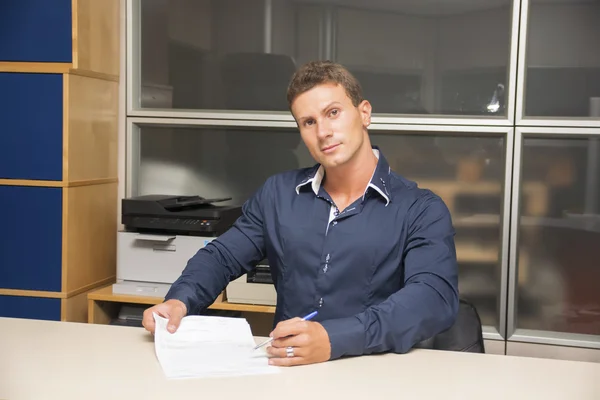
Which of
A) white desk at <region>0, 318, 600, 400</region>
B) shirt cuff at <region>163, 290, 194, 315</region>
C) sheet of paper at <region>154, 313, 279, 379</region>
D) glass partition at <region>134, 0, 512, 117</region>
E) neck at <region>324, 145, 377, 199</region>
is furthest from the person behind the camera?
glass partition at <region>134, 0, 512, 117</region>

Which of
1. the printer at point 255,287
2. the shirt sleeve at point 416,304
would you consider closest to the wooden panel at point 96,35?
the printer at point 255,287

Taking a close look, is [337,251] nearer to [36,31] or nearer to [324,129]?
[324,129]

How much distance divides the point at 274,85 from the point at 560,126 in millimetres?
1352

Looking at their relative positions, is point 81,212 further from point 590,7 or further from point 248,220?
point 590,7

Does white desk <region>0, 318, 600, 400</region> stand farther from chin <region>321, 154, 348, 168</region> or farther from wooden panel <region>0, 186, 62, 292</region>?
wooden panel <region>0, 186, 62, 292</region>

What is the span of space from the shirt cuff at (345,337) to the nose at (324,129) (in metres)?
0.61

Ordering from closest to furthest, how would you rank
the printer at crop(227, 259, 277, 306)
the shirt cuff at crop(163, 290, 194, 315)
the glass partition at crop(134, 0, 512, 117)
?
1. the shirt cuff at crop(163, 290, 194, 315)
2. the printer at crop(227, 259, 277, 306)
3. the glass partition at crop(134, 0, 512, 117)

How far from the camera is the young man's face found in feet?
6.90

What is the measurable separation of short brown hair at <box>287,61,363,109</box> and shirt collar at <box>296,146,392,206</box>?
0.68 ft

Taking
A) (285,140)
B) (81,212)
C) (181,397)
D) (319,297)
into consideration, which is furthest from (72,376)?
(285,140)

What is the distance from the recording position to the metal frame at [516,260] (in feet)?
10.6

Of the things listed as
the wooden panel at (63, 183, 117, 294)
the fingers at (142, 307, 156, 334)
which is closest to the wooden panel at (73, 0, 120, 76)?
the wooden panel at (63, 183, 117, 294)

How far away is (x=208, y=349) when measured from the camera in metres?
1.71

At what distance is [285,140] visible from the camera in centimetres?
356
